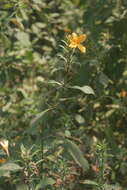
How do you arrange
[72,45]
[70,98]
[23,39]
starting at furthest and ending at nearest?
[23,39], [70,98], [72,45]

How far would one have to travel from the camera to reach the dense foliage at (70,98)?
87.7 inches

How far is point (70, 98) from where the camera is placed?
2.20m

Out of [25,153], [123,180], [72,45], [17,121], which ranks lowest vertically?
[123,180]

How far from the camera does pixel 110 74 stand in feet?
9.56

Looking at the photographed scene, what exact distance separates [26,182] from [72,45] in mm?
696

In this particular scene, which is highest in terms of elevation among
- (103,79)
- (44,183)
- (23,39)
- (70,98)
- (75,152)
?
(23,39)

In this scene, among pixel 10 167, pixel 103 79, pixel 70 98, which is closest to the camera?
pixel 10 167

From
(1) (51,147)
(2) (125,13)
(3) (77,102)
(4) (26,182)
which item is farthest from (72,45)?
(2) (125,13)

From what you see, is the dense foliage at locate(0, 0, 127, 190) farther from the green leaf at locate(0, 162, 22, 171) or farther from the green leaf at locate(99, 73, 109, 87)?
the green leaf at locate(0, 162, 22, 171)

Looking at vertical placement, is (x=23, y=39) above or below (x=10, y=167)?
above

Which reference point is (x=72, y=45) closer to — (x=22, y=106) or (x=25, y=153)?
(x=25, y=153)

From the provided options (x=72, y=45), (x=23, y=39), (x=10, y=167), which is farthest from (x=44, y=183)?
(x=23, y=39)

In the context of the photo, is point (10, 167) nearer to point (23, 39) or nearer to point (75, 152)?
point (75, 152)

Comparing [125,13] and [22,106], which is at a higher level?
[125,13]
